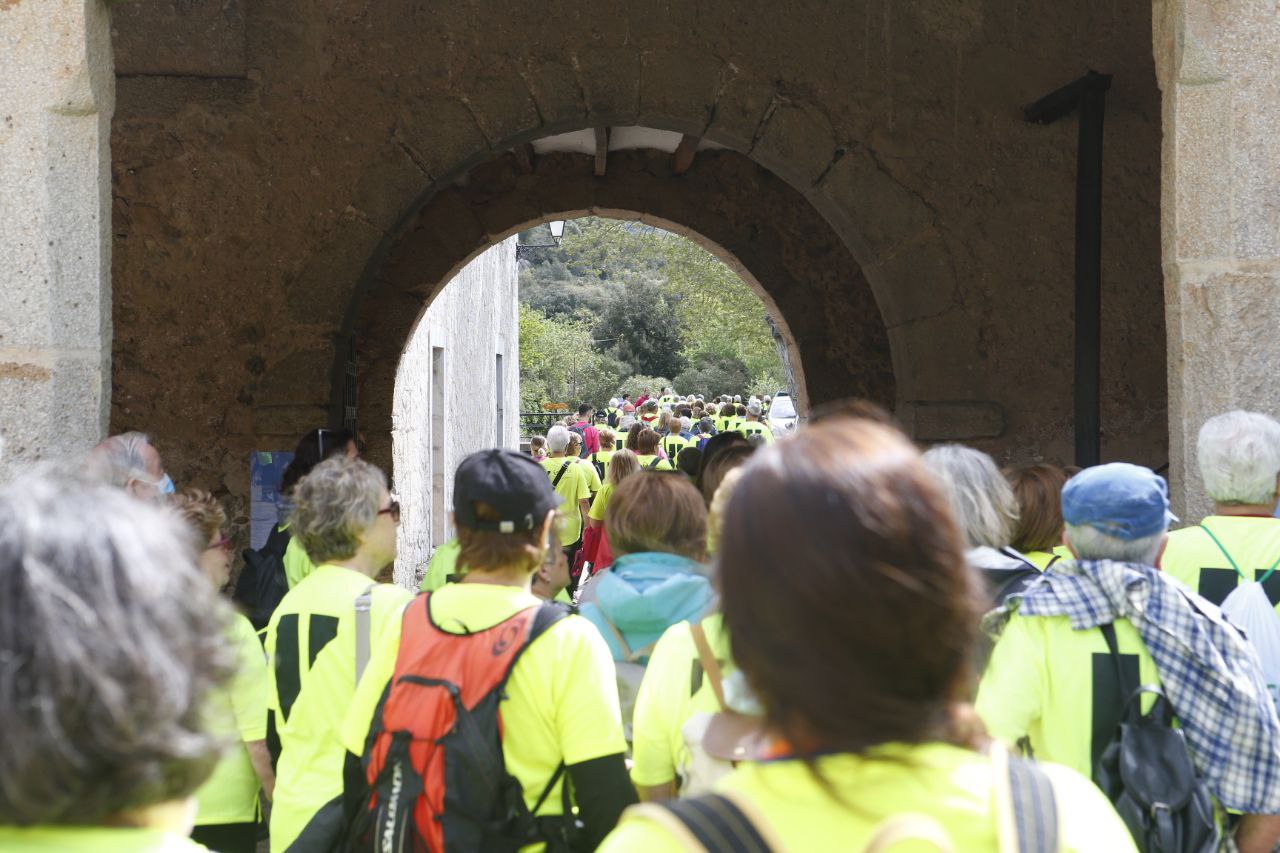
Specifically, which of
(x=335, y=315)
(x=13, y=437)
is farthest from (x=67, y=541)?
(x=335, y=315)

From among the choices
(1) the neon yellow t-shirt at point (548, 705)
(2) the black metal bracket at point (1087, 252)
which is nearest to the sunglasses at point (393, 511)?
(1) the neon yellow t-shirt at point (548, 705)

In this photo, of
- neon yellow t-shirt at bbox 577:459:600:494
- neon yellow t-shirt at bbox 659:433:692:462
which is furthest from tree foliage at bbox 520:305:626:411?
neon yellow t-shirt at bbox 577:459:600:494

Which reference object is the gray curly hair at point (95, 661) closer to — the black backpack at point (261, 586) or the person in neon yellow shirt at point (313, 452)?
the black backpack at point (261, 586)

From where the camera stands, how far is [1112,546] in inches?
88.9

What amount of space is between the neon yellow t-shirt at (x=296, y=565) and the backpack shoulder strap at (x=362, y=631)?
943 mm

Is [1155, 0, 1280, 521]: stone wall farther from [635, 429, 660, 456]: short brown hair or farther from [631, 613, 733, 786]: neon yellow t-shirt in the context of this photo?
[635, 429, 660, 456]: short brown hair

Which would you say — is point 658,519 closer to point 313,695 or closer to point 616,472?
point 313,695

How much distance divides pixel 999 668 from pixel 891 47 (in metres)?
5.18

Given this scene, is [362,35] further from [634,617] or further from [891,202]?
[634,617]

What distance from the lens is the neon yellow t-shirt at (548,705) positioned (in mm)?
2100

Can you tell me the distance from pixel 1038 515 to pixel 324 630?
5.61ft

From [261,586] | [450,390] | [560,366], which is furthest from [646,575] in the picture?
[560,366]

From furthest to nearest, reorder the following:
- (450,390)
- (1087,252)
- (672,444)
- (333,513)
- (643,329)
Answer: (643,329) → (450,390) → (672,444) → (1087,252) → (333,513)

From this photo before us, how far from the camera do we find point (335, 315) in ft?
21.6
